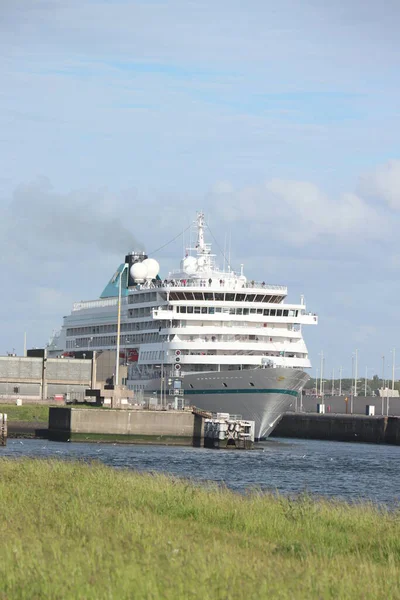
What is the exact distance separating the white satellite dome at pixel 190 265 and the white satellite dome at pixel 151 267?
1061 centimetres

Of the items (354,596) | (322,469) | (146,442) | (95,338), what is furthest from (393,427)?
(354,596)

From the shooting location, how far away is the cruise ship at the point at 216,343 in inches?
3004

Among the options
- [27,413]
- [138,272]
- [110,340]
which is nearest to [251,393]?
[27,413]

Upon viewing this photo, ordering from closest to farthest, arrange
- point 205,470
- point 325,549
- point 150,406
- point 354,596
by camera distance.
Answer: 1. point 354,596
2. point 325,549
3. point 205,470
4. point 150,406

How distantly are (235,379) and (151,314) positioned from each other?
36.8ft

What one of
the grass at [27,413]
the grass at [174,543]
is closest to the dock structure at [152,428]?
the grass at [27,413]

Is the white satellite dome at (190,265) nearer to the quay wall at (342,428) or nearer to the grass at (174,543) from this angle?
the quay wall at (342,428)

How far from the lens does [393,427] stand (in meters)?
96.5

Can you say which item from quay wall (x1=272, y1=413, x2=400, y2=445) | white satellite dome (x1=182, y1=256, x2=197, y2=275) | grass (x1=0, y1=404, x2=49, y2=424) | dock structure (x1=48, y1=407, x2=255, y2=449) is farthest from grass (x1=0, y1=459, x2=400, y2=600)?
quay wall (x1=272, y1=413, x2=400, y2=445)

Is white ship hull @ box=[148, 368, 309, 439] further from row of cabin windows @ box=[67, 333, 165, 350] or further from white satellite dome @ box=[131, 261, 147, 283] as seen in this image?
white satellite dome @ box=[131, 261, 147, 283]

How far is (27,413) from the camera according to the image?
76.0 metres

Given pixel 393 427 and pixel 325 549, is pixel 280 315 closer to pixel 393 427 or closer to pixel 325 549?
pixel 393 427

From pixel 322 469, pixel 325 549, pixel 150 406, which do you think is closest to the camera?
pixel 325 549

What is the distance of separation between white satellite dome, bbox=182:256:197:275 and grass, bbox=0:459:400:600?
2451 inches
